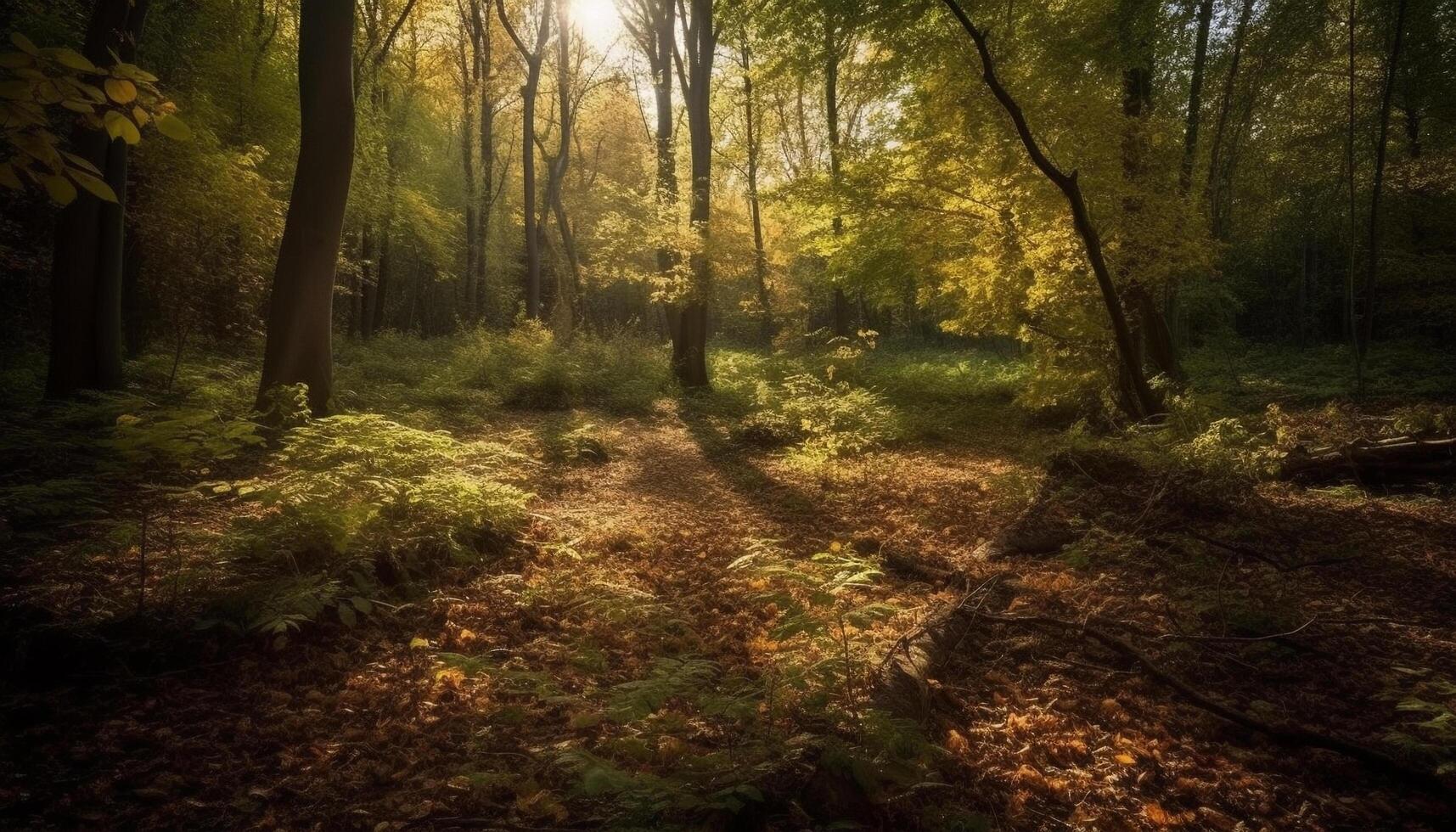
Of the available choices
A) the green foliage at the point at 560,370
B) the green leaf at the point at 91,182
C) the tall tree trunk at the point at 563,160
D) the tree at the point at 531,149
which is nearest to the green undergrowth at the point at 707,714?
the green leaf at the point at 91,182

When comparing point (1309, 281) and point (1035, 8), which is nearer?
point (1035, 8)

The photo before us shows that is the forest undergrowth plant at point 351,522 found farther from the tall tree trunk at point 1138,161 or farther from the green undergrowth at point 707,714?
the tall tree trunk at point 1138,161

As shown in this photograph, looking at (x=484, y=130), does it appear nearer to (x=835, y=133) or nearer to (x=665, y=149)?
(x=665, y=149)

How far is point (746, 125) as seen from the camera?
88.9ft

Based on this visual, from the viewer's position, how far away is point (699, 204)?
14938 mm

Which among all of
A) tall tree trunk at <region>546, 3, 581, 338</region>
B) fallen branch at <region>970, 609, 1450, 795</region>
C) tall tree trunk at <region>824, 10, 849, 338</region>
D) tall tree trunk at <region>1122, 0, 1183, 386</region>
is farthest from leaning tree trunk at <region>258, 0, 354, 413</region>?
tall tree trunk at <region>546, 3, 581, 338</region>

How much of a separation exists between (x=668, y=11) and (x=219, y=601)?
18563 mm

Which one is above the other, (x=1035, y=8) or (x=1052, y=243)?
(x=1035, y=8)

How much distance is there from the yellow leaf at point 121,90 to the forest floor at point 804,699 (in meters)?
2.35

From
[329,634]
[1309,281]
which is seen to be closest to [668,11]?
A: [329,634]

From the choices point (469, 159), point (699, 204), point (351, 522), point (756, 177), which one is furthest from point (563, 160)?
point (351, 522)

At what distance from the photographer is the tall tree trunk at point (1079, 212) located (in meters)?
7.57

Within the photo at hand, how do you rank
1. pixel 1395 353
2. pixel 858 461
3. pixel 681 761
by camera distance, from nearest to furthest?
pixel 681 761 < pixel 858 461 < pixel 1395 353

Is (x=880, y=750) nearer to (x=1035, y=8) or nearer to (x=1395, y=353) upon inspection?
(x=1035, y=8)
